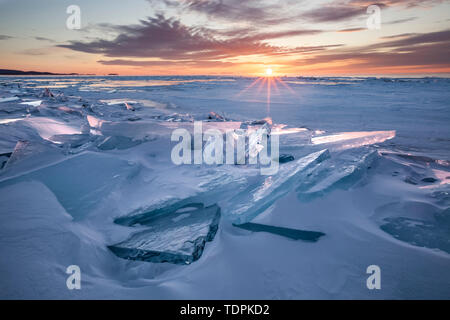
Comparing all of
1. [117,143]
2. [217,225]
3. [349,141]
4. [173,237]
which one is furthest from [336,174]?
[117,143]

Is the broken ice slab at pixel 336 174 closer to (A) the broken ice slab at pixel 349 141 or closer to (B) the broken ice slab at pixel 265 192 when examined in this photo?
(B) the broken ice slab at pixel 265 192

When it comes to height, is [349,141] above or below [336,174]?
above

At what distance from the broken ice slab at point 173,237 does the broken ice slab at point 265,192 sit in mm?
162

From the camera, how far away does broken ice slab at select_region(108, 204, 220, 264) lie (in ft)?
4.33

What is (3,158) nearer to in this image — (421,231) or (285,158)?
(285,158)

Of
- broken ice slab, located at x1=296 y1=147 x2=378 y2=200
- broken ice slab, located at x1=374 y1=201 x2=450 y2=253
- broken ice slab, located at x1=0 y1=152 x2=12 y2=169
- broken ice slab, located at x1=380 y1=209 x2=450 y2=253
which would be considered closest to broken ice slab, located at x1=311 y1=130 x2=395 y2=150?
broken ice slab, located at x1=296 y1=147 x2=378 y2=200

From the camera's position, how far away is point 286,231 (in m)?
1.54

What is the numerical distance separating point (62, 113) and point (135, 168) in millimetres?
4066

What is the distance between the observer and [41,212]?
148 centimetres

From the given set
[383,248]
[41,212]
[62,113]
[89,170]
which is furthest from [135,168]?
[62,113]

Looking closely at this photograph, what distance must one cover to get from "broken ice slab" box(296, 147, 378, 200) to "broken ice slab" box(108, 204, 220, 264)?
773 mm

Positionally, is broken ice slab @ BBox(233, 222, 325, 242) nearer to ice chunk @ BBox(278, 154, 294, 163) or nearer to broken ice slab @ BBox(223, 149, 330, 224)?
broken ice slab @ BBox(223, 149, 330, 224)

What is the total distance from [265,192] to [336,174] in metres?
0.78
